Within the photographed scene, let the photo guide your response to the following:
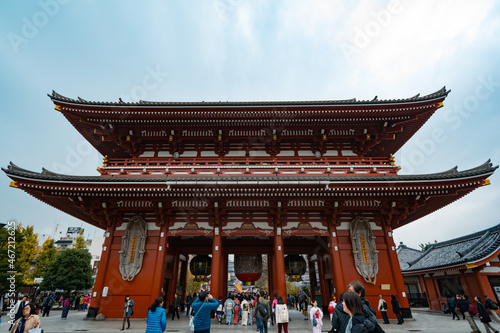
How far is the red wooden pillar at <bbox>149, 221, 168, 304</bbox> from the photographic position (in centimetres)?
1219

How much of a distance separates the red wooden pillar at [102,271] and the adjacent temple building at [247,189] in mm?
56

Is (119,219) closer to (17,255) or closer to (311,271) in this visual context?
(311,271)

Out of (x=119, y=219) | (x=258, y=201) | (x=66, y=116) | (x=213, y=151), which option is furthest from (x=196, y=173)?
(x=66, y=116)

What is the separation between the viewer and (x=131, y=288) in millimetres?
12297

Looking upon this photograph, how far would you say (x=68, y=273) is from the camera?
28.9 metres

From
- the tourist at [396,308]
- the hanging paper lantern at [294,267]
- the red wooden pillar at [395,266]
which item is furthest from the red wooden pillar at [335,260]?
the red wooden pillar at [395,266]

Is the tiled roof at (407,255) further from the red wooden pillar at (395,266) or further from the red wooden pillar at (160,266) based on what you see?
the red wooden pillar at (160,266)

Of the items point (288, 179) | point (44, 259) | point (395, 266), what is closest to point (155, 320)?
point (288, 179)

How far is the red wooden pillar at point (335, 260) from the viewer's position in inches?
481

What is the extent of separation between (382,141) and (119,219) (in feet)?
54.3

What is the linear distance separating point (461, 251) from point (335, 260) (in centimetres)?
1434

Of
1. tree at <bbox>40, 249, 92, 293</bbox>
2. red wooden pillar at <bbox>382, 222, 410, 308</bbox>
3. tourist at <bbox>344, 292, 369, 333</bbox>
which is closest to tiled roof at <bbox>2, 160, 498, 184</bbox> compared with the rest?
red wooden pillar at <bbox>382, 222, 410, 308</bbox>

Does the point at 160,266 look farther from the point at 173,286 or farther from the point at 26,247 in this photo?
the point at 26,247

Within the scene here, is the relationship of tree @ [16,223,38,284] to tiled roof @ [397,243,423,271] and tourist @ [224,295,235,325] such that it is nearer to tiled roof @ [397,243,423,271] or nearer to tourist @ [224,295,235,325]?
tourist @ [224,295,235,325]
